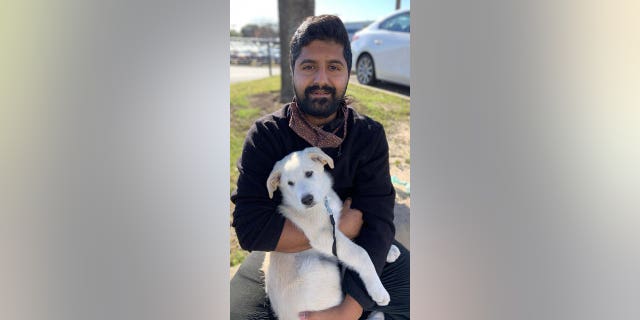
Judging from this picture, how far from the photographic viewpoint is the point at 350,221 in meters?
2.94

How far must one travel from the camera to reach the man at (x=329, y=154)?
293cm

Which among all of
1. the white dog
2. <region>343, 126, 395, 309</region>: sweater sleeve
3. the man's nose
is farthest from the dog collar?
the man's nose

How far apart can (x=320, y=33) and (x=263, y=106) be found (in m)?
0.50

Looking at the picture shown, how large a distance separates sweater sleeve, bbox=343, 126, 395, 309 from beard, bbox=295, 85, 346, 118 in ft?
0.81

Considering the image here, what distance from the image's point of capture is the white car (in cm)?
321

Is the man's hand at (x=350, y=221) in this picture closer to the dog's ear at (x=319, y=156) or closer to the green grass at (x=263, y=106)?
the dog's ear at (x=319, y=156)

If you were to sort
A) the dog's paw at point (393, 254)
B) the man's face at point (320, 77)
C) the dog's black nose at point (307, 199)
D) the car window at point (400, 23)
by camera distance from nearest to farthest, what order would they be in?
1. the dog's black nose at point (307, 199)
2. the man's face at point (320, 77)
3. the dog's paw at point (393, 254)
4. the car window at point (400, 23)

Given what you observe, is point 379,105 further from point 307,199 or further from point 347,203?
point 307,199

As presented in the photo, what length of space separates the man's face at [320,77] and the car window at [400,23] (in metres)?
0.39

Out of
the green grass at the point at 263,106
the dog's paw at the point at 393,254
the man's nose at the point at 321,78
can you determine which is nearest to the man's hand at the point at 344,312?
the dog's paw at the point at 393,254

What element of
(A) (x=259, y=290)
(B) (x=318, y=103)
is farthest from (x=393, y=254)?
(B) (x=318, y=103)

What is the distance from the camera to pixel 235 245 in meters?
3.13
